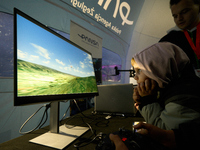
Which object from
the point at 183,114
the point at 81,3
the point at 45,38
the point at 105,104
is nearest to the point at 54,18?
the point at 81,3

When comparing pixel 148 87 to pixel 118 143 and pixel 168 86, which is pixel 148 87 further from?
pixel 118 143

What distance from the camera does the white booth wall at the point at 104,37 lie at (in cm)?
112

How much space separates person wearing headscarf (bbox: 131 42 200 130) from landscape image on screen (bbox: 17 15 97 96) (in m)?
0.39

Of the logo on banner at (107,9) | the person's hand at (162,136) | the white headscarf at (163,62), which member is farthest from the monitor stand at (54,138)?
the logo on banner at (107,9)

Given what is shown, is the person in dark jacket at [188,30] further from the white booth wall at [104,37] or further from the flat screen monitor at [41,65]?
the white booth wall at [104,37]

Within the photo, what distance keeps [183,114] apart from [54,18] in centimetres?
168

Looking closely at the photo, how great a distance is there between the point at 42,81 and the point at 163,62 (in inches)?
21.8

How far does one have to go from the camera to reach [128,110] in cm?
103

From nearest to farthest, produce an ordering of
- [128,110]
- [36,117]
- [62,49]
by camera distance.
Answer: [62,49]
[128,110]
[36,117]

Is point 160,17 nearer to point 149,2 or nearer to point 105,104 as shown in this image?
point 149,2

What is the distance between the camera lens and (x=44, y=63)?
501mm

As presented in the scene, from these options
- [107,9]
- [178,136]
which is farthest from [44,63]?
[107,9]

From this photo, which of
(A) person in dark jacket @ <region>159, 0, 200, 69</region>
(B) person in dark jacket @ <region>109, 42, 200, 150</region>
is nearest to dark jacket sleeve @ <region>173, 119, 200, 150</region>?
(B) person in dark jacket @ <region>109, 42, 200, 150</region>

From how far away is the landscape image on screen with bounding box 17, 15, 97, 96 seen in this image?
0.41 m
